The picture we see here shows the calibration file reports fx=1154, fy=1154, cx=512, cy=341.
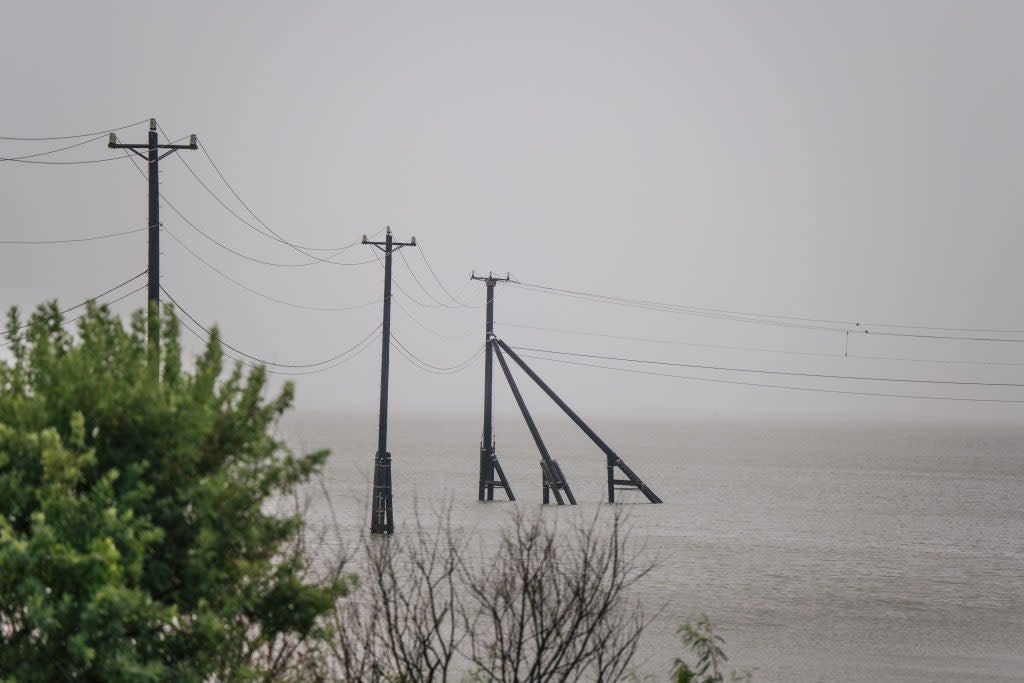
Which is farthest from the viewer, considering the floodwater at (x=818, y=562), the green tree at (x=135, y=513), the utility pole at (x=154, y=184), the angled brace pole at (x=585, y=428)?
the angled brace pole at (x=585, y=428)

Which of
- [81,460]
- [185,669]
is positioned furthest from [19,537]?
[185,669]

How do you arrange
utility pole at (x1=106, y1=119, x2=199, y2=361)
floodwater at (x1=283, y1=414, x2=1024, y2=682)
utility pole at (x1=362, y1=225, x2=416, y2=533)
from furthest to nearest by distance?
utility pole at (x1=362, y1=225, x2=416, y2=533)
floodwater at (x1=283, y1=414, x2=1024, y2=682)
utility pole at (x1=106, y1=119, x2=199, y2=361)

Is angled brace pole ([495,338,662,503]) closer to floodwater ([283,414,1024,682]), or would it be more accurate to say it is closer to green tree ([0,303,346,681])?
floodwater ([283,414,1024,682])

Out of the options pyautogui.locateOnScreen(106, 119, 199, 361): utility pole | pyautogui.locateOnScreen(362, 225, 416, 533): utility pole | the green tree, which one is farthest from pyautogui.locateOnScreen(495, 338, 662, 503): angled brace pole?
the green tree

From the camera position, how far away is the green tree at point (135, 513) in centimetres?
676

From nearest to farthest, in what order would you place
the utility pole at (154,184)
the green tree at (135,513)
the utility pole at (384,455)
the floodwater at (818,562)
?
the green tree at (135,513), the utility pole at (154,184), the floodwater at (818,562), the utility pole at (384,455)

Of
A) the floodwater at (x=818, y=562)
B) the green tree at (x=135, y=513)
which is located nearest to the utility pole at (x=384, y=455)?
the floodwater at (x=818, y=562)

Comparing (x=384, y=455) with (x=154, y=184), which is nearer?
(x=154, y=184)

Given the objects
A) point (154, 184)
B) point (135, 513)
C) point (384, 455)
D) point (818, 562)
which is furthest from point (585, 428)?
point (135, 513)

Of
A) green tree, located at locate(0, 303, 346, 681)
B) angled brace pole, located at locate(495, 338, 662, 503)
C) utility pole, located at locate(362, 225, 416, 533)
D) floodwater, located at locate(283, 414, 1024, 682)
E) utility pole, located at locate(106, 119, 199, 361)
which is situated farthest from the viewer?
angled brace pole, located at locate(495, 338, 662, 503)

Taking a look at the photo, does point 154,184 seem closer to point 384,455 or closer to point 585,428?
point 384,455

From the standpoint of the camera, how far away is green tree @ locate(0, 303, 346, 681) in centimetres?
676

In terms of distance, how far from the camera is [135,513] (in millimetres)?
7449

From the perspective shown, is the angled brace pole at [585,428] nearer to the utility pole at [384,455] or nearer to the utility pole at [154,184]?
the utility pole at [384,455]
